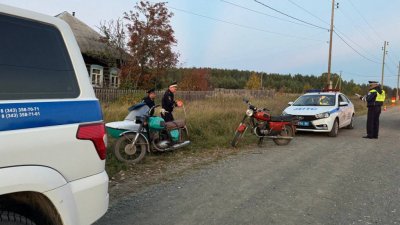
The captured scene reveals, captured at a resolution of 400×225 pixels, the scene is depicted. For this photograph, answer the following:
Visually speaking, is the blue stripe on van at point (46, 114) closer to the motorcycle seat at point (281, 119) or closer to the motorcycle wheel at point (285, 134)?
the motorcycle seat at point (281, 119)

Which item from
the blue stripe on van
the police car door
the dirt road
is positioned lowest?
the dirt road

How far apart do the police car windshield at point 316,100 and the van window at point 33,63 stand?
1183 cm

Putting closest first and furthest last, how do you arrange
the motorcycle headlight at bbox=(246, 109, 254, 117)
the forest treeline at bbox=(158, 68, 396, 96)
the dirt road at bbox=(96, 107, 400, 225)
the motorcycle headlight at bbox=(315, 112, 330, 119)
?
the dirt road at bbox=(96, 107, 400, 225) < the motorcycle headlight at bbox=(246, 109, 254, 117) < the motorcycle headlight at bbox=(315, 112, 330, 119) < the forest treeline at bbox=(158, 68, 396, 96)

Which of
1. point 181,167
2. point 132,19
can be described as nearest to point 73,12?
point 132,19

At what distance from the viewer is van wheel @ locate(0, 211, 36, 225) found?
248 cm

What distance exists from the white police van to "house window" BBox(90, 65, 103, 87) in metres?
24.9

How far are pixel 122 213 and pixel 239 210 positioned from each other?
1.52 m

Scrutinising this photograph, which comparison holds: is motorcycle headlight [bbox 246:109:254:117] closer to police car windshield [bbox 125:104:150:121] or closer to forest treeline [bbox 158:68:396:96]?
police car windshield [bbox 125:104:150:121]

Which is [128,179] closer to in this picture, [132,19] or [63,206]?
[63,206]

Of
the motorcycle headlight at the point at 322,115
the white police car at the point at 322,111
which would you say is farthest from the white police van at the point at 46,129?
the motorcycle headlight at the point at 322,115

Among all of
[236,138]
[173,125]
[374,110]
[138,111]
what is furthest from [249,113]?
[374,110]

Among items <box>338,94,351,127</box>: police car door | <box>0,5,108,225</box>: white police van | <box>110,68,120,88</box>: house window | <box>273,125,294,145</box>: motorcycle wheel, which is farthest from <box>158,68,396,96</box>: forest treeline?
<box>0,5,108,225</box>: white police van

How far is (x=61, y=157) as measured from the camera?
9.07ft

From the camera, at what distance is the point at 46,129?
268cm
